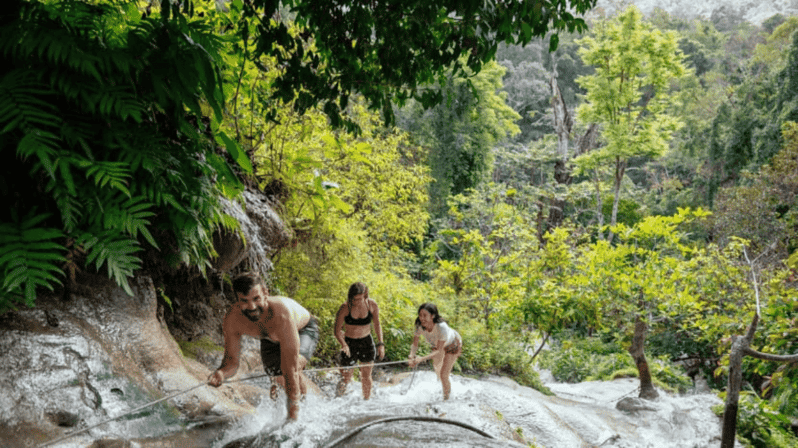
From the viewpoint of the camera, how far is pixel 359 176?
396 inches

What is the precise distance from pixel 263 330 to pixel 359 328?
6.29 feet

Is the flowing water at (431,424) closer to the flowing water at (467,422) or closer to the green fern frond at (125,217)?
the flowing water at (467,422)

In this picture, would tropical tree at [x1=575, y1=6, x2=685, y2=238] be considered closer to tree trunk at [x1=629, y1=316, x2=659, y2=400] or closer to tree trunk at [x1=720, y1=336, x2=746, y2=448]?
tree trunk at [x1=629, y1=316, x2=659, y2=400]

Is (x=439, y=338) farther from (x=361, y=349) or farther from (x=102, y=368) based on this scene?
(x=102, y=368)

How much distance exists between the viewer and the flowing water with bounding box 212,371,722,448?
3762 millimetres

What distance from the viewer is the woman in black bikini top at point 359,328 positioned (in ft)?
19.1

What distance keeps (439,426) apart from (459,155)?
1866 cm

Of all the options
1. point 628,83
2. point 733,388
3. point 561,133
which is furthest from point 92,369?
point 561,133

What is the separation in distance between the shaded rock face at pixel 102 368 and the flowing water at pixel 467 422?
0.49 meters

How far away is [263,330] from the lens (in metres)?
4.23

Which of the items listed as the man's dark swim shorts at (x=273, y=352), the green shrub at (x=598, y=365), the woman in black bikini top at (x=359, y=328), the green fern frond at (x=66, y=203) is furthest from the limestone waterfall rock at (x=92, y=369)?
the green shrub at (x=598, y=365)

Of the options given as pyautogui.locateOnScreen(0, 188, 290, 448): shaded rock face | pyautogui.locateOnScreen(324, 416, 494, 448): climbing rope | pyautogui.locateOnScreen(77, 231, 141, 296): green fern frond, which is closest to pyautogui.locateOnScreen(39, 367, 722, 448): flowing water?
pyautogui.locateOnScreen(324, 416, 494, 448): climbing rope

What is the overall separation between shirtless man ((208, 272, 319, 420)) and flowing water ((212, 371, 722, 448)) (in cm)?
35

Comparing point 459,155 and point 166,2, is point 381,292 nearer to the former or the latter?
point 166,2
